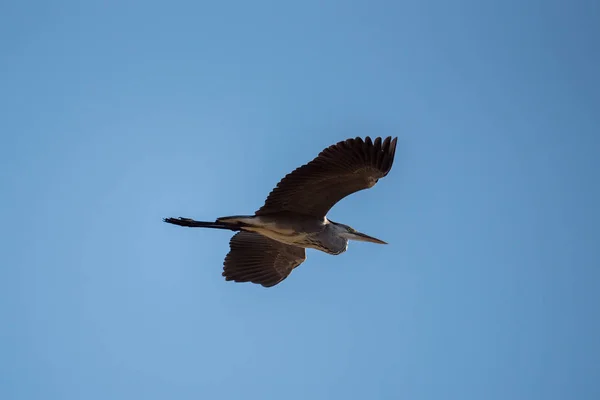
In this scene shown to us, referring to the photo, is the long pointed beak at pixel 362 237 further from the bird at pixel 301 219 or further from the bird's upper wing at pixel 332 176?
the bird's upper wing at pixel 332 176

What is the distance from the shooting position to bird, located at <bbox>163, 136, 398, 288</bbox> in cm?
893

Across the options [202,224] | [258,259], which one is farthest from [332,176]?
[258,259]

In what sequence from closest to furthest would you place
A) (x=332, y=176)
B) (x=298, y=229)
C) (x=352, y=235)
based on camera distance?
1. (x=332, y=176)
2. (x=298, y=229)
3. (x=352, y=235)

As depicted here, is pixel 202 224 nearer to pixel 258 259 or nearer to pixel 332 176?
pixel 258 259

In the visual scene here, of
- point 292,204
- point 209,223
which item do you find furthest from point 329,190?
point 209,223

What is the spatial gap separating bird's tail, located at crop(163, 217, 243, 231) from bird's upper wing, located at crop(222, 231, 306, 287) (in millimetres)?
982

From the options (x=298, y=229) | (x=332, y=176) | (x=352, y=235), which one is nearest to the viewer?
(x=332, y=176)

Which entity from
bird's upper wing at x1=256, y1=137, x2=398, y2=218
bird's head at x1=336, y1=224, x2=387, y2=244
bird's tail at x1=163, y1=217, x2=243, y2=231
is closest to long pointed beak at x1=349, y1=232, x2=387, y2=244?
bird's head at x1=336, y1=224, x2=387, y2=244

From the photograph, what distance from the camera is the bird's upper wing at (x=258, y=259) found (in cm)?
1084

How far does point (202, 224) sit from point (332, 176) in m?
1.79

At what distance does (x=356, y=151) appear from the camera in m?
8.86

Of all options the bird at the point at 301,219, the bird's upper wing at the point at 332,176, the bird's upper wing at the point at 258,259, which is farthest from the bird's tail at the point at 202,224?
the bird's upper wing at the point at 258,259

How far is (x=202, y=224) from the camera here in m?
9.84

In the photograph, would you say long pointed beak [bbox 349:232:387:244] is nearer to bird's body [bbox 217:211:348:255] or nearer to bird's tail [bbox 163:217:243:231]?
bird's body [bbox 217:211:348:255]
